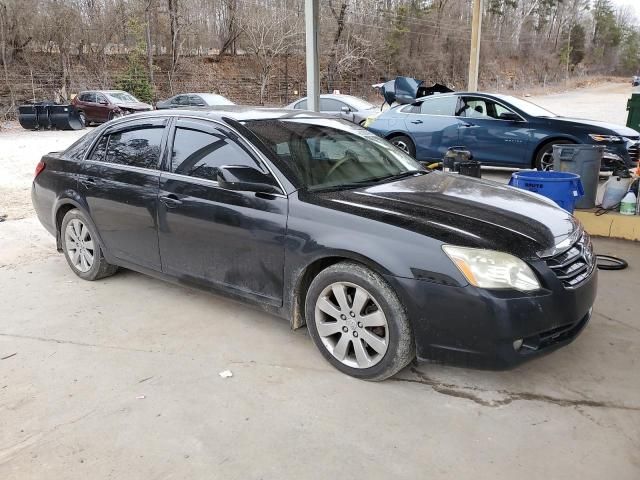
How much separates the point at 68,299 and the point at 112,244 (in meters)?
0.56

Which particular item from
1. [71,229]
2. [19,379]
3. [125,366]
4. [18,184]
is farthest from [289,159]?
[18,184]

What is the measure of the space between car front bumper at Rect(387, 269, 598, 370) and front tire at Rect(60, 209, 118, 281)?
2891mm

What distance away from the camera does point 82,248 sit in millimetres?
4832

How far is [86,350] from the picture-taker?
3.60 meters

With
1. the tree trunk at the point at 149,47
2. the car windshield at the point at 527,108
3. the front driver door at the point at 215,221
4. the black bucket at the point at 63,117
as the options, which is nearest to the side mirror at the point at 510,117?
the car windshield at the point at 527,108

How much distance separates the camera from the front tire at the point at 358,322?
2.94 meters

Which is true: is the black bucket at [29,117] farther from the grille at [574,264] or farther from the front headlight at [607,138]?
the grille at [574,264]

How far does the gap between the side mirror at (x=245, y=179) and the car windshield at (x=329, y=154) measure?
A: 14 cm

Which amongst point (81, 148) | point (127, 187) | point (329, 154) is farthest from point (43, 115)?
point (329, 154)

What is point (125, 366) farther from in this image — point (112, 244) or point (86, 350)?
point (112, 244)

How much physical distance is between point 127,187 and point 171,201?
54cm

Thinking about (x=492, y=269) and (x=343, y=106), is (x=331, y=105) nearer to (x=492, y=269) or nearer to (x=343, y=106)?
(x=343, y=106)

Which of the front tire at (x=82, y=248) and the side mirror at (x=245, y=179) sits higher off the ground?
the side mirror at (x=245, y=179)

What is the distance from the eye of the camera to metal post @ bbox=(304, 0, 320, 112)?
6.58 metres
